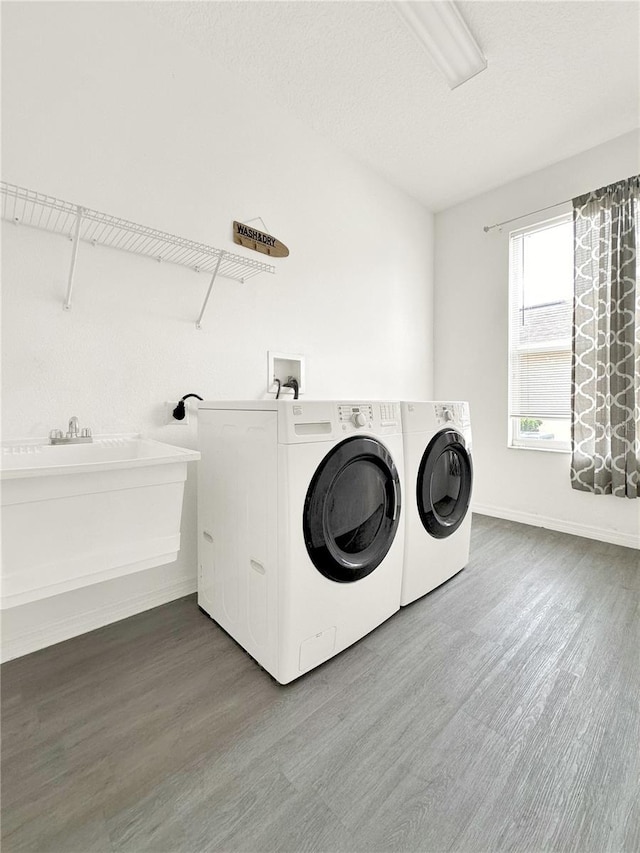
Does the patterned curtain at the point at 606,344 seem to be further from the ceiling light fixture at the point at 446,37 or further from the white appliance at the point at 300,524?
the white appliance at the point at 300,524

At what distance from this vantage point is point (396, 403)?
5.08 feet

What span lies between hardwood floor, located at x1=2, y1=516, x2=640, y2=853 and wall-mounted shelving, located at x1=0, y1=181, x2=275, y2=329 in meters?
1.43

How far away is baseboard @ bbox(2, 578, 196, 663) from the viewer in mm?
1376

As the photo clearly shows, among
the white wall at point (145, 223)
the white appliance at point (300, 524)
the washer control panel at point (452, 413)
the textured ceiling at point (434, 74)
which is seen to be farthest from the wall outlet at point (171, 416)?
the textured ceiling at point (434, 74)

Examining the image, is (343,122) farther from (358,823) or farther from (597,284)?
(358,823)

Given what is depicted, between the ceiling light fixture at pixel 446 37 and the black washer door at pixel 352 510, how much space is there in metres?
1.84

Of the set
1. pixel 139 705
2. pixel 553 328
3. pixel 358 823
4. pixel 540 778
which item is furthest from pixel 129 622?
pixel 553 328

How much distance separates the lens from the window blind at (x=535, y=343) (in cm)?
270

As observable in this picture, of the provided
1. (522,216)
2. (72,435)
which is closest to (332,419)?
(72,435)

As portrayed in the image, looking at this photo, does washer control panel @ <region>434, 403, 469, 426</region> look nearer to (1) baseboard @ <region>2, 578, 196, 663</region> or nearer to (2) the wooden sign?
(2) the wooden sign

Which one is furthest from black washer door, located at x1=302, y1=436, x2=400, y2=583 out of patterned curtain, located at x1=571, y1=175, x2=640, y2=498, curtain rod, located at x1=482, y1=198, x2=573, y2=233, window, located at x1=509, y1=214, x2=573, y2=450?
curtain rod, located at x1=482, y1=198, x2=573, y2=233

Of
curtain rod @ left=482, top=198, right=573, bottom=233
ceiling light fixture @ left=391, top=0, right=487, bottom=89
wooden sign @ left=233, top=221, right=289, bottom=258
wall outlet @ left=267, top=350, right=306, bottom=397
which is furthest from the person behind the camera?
curtain rod @ left=482, top=198, right=573, bottom=233

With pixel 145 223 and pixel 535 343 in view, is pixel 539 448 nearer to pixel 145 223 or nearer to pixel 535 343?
pixel 535 343

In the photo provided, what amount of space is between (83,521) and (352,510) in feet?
2.78
